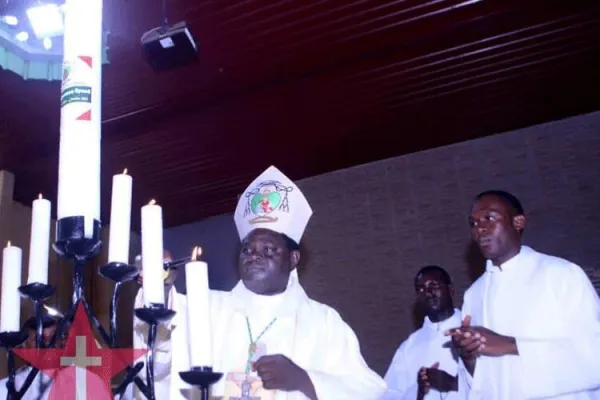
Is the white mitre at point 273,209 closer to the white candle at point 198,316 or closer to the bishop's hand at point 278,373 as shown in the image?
the bishop's hand at point 278,373

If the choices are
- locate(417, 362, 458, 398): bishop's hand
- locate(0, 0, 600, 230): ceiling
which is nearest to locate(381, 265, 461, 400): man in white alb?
locate(417, 362, 458, 398): bishop's hand

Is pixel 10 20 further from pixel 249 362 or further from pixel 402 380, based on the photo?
pixel 402 380

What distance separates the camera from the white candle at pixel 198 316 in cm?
146

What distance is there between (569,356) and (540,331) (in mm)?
192

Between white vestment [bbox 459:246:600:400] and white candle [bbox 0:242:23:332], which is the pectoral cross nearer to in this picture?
white vestment [bbox 459:246:600:400]

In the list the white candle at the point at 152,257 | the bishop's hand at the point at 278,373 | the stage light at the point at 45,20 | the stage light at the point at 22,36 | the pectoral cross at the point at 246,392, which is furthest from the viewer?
the stage light at the point at 22,36

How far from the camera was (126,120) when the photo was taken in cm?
616

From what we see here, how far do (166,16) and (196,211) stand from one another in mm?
3803

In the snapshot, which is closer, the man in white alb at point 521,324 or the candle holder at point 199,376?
the candle holder at point 199,376

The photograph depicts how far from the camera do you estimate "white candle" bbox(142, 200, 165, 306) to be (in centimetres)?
144

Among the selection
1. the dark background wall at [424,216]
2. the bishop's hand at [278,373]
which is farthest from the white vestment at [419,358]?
the bishop's hand at [278,373]

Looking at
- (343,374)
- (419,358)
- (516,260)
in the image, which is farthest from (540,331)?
(419,358)

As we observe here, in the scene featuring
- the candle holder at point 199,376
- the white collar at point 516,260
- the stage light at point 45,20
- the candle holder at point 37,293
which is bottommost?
the candle holder at point 199,376

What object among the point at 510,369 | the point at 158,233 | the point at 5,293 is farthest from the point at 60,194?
the point at 510,369
